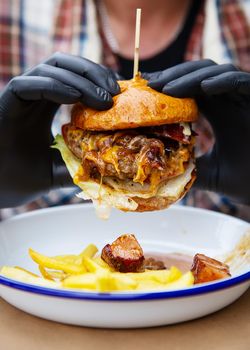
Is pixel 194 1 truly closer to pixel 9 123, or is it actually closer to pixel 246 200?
pixel 246 200

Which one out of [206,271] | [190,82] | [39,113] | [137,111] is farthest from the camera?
[39,113]

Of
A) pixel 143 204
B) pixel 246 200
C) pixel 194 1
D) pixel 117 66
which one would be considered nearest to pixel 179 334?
pixel 143 204

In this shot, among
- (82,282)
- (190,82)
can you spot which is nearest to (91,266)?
(82,282)

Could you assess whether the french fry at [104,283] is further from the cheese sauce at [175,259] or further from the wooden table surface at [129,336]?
the cheese sauce at [175,259]

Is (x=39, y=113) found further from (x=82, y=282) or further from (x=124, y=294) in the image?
(x=124, y=294)

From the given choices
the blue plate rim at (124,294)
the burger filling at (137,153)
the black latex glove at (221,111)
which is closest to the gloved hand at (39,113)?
the burger filling at (137,153)

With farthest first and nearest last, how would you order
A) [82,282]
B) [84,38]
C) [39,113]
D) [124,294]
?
[84,38], [39,113], [82,282], [124,294]

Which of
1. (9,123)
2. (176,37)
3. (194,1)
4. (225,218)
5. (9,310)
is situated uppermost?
(194,1)
